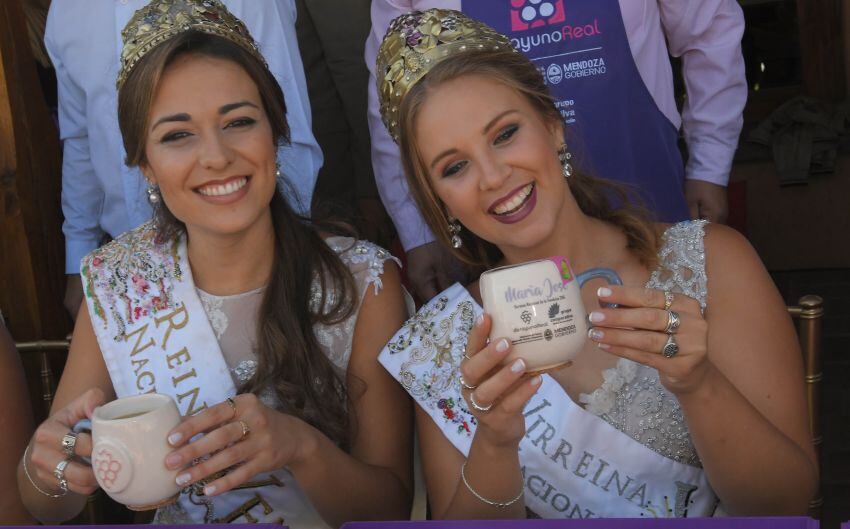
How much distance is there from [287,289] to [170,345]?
250mm

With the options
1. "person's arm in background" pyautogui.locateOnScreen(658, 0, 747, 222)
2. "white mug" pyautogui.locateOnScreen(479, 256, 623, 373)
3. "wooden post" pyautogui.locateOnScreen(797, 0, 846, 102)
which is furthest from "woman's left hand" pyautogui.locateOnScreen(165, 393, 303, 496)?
"wooden post" pyautogui.locateOnScreen(797, 0, 846, 102)

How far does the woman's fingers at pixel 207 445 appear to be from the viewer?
137 centimetres

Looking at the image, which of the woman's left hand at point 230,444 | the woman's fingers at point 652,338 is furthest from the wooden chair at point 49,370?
the woman's fingers at point 652,338

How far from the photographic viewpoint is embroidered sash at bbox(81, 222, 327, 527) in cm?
184

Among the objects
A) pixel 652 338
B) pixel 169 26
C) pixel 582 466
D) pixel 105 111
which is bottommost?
pixel 582 466

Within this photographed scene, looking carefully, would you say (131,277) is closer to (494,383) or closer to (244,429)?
(244,429)

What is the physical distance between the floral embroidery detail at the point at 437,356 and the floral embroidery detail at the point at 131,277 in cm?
51

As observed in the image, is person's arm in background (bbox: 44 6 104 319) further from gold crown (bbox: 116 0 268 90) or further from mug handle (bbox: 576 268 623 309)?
mug handle (bbox: 576 268 623 309)

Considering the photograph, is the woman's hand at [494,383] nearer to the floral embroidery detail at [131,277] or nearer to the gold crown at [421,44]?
the gold crown at [421,44]

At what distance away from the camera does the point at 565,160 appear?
1.88 metres

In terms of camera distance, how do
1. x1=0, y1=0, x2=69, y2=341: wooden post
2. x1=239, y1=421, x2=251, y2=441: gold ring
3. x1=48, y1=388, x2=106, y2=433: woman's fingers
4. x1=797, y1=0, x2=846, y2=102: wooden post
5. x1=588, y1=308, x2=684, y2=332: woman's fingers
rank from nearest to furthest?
x1=588, y1=308, x2=684, y2=332: woman's fingers < x1=239, y1=421, x2=251, y2=441: gold ring < x1=48, y1=388, x2=106, y2=433: woman's fingers < x1=0, y1=0, x2=69, y2=341: wooden post < x1=797, y1=0, x2=846, y2=102: wooden post

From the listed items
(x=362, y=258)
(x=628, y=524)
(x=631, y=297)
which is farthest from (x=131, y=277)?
(x=628, y=524)

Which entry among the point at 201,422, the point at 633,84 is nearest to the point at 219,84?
the point at 201,422

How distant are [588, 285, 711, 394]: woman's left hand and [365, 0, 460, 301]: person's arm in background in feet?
3.08
